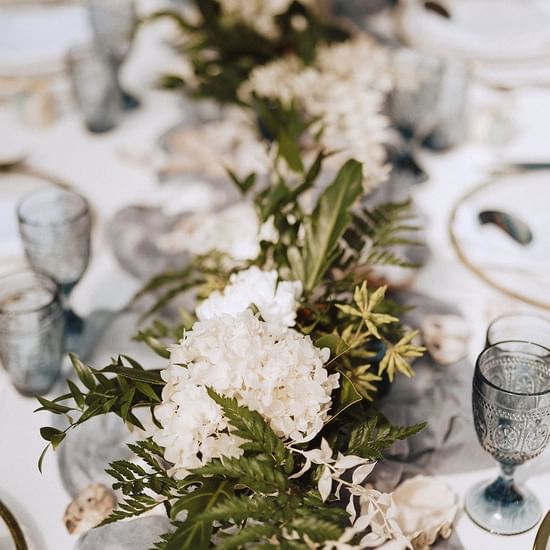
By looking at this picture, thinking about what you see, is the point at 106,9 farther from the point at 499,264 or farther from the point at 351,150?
the point at 499,264

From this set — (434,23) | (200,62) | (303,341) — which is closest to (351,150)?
(200,62)

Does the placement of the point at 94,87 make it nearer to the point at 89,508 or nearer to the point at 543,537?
the point at 89,508

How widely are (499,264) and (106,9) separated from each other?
1.11 meters

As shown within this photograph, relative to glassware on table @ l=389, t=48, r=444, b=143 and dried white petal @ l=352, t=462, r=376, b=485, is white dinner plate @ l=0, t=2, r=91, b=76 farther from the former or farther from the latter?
dried white petal @ l=352, t=462, r=376, b=485

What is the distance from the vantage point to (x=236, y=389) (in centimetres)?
82

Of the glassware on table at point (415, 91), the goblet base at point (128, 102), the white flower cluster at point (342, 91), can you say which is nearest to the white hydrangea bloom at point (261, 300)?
the white flower cluster at point (342, 91)

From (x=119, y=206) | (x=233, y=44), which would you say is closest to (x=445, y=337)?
(x=119, y=206)

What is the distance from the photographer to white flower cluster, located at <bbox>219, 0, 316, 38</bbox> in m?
1.69

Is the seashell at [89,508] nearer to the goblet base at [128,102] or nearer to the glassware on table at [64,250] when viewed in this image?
the glassware on table at [64,250]

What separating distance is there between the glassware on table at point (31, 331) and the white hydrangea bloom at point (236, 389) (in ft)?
1.12

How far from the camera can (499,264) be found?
1.33 meters

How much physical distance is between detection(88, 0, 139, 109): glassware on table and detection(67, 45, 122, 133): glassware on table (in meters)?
0.07

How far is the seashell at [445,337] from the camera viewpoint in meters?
1.20

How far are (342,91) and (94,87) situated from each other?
613 mm
